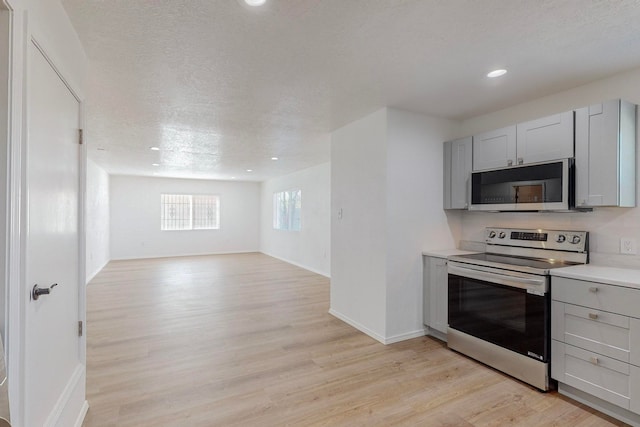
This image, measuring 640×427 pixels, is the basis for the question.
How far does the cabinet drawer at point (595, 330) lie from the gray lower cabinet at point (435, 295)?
983mm

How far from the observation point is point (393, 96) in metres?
2.93

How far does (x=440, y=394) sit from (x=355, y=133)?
2.75 m

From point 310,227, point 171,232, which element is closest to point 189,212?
point 171,232

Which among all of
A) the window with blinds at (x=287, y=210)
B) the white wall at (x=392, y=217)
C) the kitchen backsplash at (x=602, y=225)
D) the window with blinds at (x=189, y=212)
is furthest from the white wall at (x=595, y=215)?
the window with blinds at (x=189, y=212)

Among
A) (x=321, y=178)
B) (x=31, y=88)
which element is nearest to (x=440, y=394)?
(x=31, y=88)

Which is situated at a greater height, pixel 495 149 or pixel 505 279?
pixel 495 149

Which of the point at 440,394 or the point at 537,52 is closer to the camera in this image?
the point at 537,52

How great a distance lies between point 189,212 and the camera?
969cm

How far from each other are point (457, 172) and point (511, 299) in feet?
4.75

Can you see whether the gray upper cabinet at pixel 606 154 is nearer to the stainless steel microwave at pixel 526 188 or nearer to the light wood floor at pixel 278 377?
the stainless steel microwave at pixel 526 188

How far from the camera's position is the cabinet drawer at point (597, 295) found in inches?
76.1

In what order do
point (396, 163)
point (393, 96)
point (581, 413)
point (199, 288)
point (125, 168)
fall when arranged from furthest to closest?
point (125, 168) < point (199, 288) < point (396, 163) < point (393, 96) < point (581, 413)

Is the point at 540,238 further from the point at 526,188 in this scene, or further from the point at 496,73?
the point at 496,73

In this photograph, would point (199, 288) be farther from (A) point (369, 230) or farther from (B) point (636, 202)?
(B) point (636, 202)
